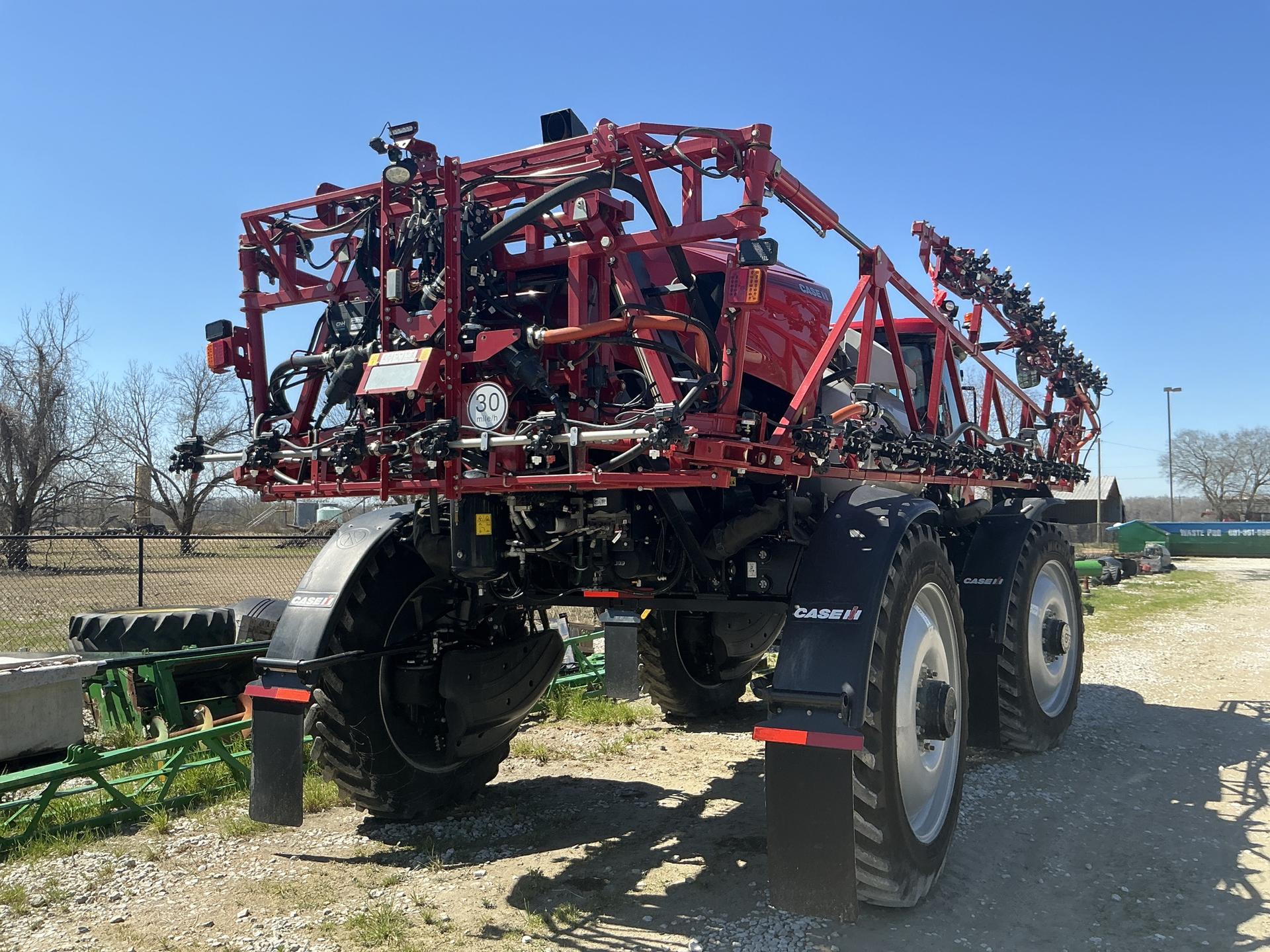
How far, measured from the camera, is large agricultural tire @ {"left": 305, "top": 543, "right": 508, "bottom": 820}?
501 cm

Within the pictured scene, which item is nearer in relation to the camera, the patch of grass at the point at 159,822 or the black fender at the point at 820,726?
the black fender at the point at 820,726

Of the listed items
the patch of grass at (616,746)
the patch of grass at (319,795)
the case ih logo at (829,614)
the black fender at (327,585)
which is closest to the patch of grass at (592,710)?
the patch of grass at (616,746)

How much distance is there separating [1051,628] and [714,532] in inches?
145

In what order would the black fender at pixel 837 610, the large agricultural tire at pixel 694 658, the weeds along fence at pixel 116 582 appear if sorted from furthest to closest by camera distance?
the weeds along fence at pixel 116 582 < the large agricultural tire at pixel 694 658 < the black fender at pixel 837 610

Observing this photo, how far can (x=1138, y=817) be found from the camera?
545cm

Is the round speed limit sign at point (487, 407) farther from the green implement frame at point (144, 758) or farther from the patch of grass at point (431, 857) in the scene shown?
the green implement frame at point (144, 758)

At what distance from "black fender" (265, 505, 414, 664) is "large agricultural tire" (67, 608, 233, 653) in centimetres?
323

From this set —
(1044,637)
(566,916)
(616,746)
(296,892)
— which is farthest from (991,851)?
(296,892)

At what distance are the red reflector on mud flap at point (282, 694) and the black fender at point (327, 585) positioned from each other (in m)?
0.14

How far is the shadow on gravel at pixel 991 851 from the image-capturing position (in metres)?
4.04

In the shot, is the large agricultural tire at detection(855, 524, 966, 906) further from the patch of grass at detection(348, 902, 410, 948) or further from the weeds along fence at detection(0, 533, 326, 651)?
the weeds along fence at detection(0, 533, 326, 651)

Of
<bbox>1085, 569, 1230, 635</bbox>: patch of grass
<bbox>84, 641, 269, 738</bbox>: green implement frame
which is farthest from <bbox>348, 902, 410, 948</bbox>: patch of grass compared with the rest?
<bbox>1085, 569, 1230, 635</bbox>: patch of grass

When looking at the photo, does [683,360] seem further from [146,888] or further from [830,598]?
[146,888]

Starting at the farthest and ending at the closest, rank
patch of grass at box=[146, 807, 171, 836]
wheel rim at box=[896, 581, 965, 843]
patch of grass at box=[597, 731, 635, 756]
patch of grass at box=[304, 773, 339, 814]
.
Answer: patch of grass at box=[597, 731, 635, 756] → patch of grass at box=[304, 773, 339, 814] → patch of grass at box=[146, 807, 171, 836] → wheel rim at box=[896, 581, 965, 843]
